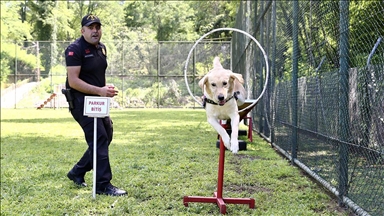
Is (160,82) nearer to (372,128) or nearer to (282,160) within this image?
(282,160)

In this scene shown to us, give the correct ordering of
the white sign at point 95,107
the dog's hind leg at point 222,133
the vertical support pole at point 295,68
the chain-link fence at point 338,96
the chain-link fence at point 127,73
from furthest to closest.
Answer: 1. the chain-link fence at point 127,73
2. the vertical support pole at point 295,68
3. the white sign at point 95,107
4. the dog's hind leg at point 222,133
5. the chain-link fence at point 338,96

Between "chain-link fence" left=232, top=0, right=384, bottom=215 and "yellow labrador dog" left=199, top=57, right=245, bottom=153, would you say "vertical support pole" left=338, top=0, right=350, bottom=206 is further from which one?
"yellow labrador dog" left=199, top=57, right=245, bottom=153

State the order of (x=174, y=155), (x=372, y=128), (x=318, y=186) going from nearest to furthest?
1. (x=372, y=128)
2. (x=318, y=186)
3. (x=174, y=155)

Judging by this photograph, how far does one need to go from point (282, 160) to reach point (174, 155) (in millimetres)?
1741

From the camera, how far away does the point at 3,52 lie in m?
27.9

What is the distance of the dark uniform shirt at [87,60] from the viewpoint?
424 centimetres

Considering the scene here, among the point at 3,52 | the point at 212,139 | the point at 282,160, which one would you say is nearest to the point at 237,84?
the point at 282,160

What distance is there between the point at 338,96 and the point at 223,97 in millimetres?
1276

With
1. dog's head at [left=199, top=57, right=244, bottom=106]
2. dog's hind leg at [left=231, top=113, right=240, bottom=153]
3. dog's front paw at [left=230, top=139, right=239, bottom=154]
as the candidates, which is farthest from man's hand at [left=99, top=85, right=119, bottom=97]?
dog's front paw at [left=230, top=139, right=239, bottom=154]

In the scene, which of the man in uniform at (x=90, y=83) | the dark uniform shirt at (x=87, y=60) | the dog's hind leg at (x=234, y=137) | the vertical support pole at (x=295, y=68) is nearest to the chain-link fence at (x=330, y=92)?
the vertical support pole at (x=295, y=68)

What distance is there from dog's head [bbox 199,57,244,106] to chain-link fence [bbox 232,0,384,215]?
3.54 feet

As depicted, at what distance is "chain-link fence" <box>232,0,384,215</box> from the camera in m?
3.43

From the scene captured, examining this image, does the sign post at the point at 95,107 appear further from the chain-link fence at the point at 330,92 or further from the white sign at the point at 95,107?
the chain-link fence at the point at 330,92

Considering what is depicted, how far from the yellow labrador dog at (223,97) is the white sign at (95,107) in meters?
1.00
